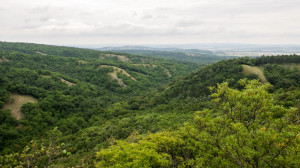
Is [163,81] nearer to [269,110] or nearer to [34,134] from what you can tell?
[34,134]

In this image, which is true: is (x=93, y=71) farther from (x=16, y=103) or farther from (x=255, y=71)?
(x=255, y=71)

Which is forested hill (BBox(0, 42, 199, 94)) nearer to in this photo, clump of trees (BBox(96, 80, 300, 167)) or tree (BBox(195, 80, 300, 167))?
clump of trees (BBox(96, 80, 300, 167))

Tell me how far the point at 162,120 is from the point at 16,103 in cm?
7077

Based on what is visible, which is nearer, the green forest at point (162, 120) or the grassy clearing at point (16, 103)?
the green forest at point (162, 120)

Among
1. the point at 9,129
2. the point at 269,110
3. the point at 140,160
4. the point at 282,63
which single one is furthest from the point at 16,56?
the point at 282,63

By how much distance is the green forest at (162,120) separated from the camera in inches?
583

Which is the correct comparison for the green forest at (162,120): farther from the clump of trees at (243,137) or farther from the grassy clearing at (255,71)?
the grassy clearing at (255,71)

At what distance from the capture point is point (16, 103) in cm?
7544

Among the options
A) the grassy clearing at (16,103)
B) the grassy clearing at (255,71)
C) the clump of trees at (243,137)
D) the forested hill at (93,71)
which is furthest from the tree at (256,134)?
the forested hill at (93,71)

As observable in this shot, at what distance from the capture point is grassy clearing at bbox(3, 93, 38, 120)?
70.0m

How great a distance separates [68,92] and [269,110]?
10834cm

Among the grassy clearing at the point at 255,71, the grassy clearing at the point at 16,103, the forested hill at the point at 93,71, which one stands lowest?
the grassy clearing at the point at 16,103

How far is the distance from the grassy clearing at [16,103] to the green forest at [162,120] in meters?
0.36

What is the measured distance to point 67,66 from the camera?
163m
